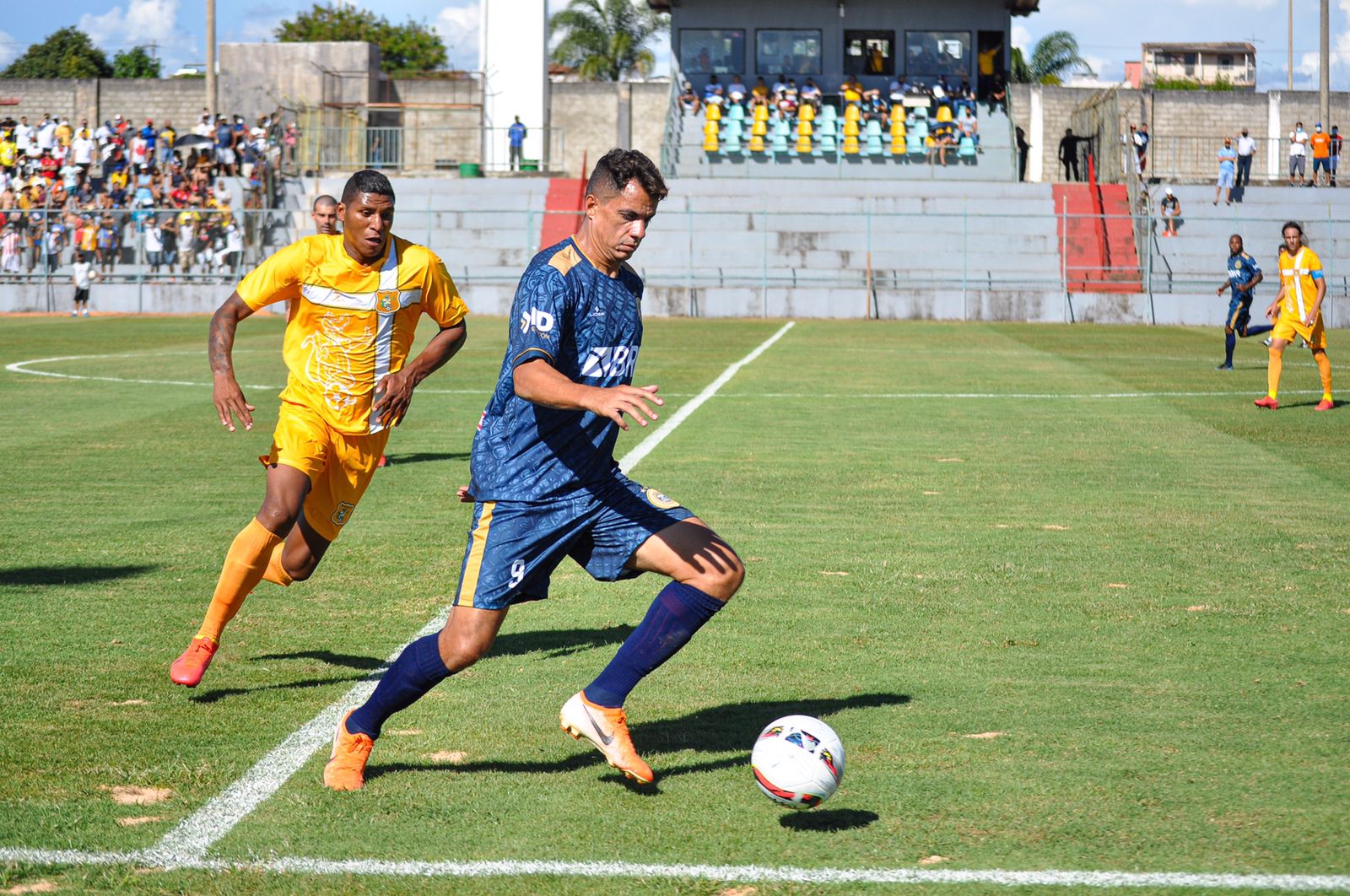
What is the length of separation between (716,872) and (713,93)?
46.8 metres

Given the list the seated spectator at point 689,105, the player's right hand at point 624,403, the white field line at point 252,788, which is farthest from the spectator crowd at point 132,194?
the player's right hand at point 624,403

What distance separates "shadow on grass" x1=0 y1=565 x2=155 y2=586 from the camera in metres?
7.93

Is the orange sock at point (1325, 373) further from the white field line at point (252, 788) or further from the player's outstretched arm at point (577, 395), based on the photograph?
the player's outstretched arm at point (577, 395)

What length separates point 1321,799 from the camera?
454 centimetres

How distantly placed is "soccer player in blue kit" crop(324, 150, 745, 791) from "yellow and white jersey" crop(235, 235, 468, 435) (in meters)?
1.72

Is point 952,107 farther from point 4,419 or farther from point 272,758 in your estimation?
point 272,758

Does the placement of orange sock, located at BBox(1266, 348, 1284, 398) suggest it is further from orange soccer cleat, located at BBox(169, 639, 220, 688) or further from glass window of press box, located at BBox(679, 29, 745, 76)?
glass window of press box, located at BBox(679, 29, 745, 76)

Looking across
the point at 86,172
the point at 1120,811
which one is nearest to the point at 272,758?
the point at 1120,811

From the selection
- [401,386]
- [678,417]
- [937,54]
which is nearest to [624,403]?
[401,386]

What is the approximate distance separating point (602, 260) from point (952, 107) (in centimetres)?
4590

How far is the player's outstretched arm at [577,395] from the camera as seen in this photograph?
4.30 m

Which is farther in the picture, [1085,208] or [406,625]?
[1085,208]

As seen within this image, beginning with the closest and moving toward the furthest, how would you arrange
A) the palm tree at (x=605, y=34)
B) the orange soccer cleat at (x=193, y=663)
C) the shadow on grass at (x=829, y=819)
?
the shadow on grass at (x=829, y=819) < the orange soccer cleat at (x=193, y=663) < the palm tree at (x=605, y=34)

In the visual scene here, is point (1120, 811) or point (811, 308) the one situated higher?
point (811, 308)
